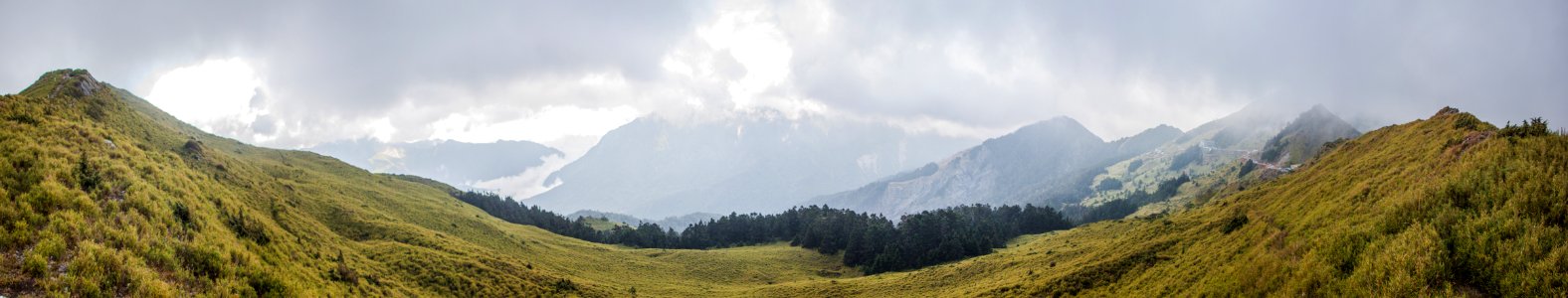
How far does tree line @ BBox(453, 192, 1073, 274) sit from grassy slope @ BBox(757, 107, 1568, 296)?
3070 inches

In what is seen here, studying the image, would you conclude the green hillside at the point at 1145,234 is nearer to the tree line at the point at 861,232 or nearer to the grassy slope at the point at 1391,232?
the grassy slope at the point at 1391,232

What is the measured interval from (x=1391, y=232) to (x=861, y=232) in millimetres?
117782

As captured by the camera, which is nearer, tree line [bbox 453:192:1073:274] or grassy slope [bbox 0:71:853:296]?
grassy slope [bbox 0:71:853:296]

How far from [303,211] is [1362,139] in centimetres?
10589

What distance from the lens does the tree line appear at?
12550 cm

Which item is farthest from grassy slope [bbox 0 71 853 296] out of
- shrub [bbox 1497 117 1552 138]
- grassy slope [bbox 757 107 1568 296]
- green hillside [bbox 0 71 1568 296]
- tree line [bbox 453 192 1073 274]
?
tree line [bbox 453 192 1073 274]

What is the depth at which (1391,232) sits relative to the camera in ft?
73.1

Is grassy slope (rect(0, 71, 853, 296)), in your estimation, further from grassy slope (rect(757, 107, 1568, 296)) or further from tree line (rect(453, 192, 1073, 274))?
tree line (rect(453, 192, 1073, 274))

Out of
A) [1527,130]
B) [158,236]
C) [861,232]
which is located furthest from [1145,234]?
[861,232]

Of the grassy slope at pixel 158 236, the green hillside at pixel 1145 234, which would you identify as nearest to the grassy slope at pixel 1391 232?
the green hillside at pixel 1145 234

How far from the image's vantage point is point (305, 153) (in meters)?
166

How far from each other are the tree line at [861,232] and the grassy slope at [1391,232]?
256ft

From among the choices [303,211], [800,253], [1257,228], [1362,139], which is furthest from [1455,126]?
[800,253]

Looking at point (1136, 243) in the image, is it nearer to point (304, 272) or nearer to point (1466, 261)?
point (1466, 261)
